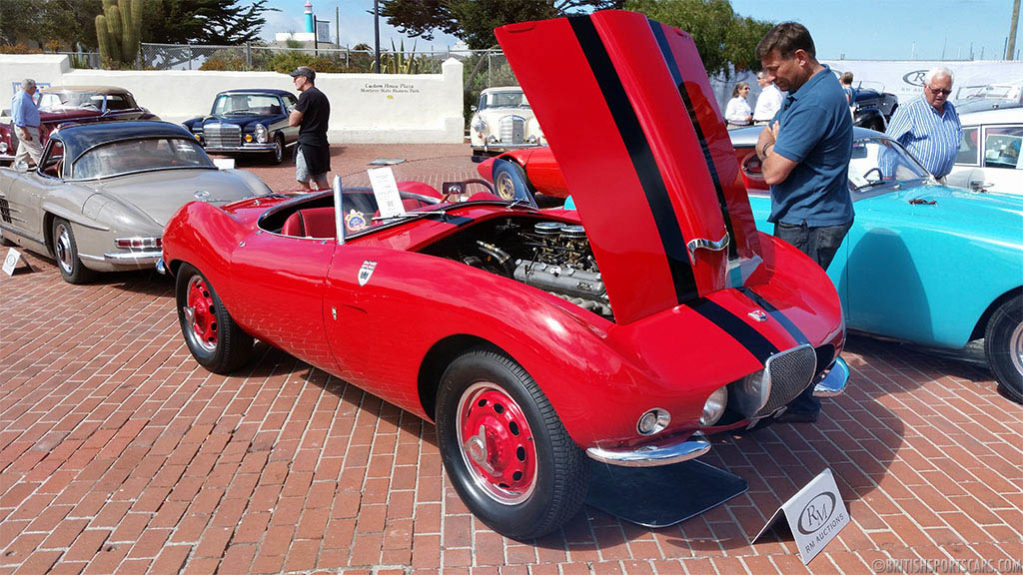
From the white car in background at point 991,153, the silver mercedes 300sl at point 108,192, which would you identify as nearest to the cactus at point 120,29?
the silver mercedes 300sl at point 108,192

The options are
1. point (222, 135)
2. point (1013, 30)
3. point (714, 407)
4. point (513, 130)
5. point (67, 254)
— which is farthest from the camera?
point (1013, 30)

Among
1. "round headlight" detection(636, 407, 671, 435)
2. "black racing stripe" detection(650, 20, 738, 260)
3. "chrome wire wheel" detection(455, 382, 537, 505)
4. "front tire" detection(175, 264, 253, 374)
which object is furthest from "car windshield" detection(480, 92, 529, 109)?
"round headlight" detection(636, 407, 671, 435)

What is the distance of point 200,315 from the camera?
474 centimetres

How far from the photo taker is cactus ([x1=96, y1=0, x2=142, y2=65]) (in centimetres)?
3294

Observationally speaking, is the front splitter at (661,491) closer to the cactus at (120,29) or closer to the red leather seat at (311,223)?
the red leather seat at (311,223)

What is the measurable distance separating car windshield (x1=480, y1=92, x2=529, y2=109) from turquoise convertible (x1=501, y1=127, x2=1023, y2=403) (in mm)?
9891

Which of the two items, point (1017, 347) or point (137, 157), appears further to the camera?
point (137, 157)

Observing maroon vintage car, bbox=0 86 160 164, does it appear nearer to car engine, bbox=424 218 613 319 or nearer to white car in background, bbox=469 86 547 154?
white car in background, bbox=469 86 547 154

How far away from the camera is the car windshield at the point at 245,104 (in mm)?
16953

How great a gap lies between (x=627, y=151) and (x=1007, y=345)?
2.70 m

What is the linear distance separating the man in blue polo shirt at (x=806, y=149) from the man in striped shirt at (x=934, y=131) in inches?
93.2

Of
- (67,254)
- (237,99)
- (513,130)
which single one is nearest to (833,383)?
(67,254)

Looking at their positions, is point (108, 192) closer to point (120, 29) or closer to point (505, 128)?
point (505, 128)

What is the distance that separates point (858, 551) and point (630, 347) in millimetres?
1220
